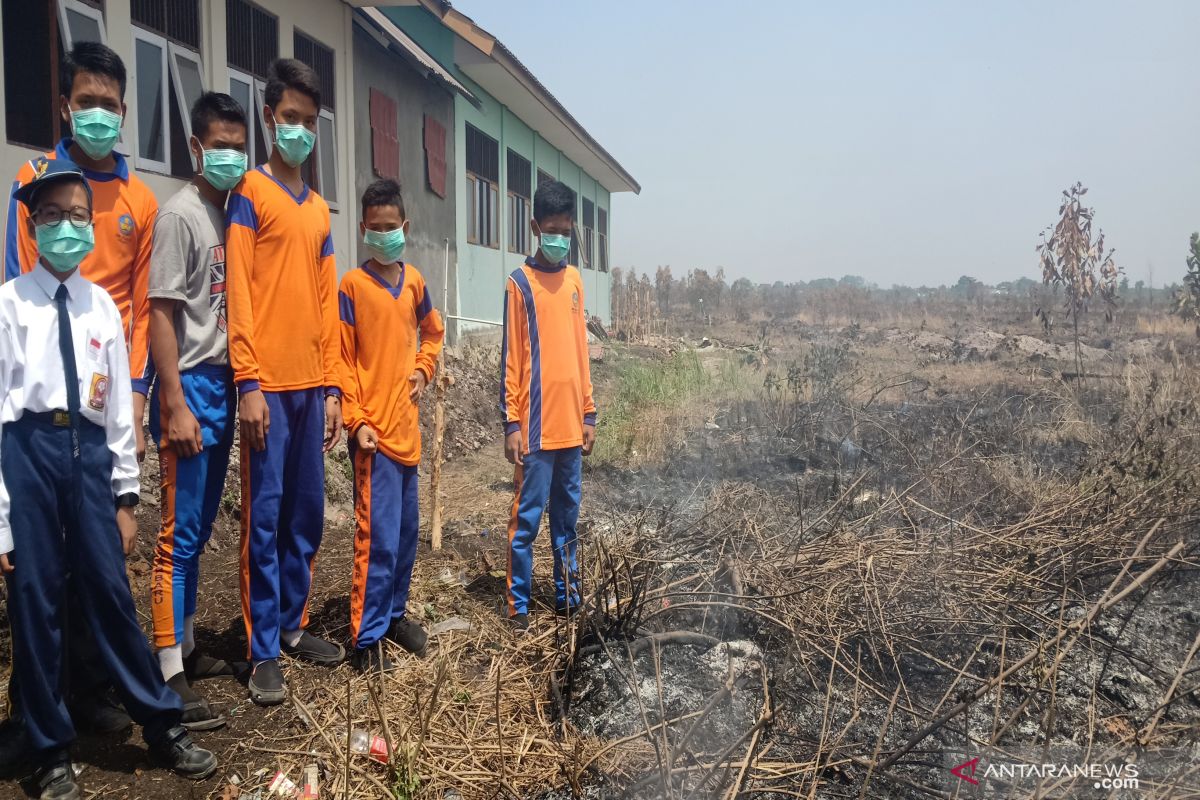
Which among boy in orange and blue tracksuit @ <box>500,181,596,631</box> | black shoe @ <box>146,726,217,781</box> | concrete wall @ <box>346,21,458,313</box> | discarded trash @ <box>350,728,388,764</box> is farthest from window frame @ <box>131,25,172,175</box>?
discarded trash @ <box>350,728,388,764</box>

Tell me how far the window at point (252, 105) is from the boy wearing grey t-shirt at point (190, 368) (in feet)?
13.8

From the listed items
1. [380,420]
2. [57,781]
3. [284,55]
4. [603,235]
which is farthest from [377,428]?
[603,235]

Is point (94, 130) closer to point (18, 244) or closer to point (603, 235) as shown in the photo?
point (18, 244)

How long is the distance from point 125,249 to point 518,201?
12.3 metres

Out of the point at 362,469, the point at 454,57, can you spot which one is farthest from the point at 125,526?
the point at 454,57

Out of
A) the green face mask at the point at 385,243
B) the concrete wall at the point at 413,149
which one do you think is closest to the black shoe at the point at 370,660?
the green face mask at the point at 385,243

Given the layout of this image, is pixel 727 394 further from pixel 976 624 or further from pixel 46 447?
pixel 46 447

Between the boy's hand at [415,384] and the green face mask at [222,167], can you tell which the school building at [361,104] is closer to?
the green face mask at [222,167]

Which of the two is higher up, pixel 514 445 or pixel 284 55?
pixel 284 55

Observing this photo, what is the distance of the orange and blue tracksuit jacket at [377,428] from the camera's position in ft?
10.0

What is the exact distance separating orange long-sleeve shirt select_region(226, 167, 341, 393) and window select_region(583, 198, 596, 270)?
16.8 meters

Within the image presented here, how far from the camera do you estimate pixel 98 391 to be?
2.24 metres

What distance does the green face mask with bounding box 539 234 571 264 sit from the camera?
350 cm

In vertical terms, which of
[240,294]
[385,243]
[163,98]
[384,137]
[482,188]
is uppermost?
[482,188]
